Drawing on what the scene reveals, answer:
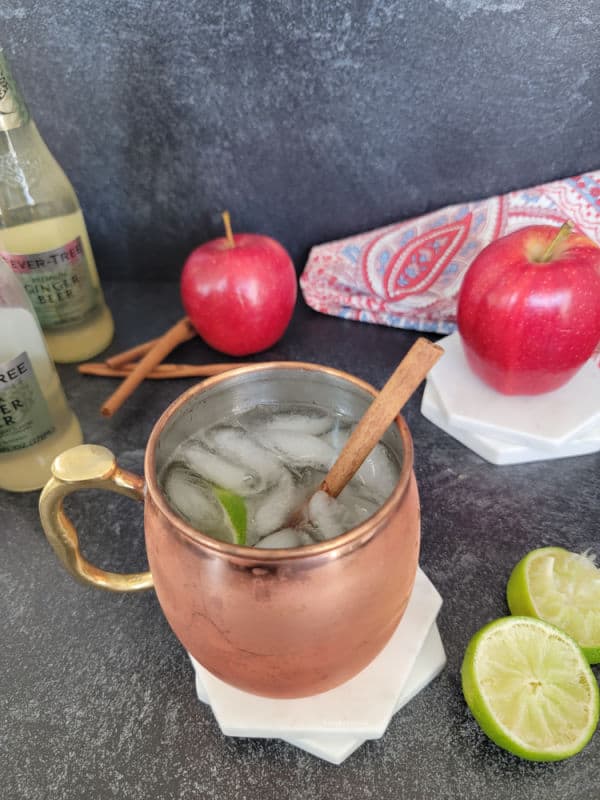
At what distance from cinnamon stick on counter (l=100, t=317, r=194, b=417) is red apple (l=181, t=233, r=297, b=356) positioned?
1.0 inches

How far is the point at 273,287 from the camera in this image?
886 mm

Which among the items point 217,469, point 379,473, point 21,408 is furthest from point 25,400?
point 379,473

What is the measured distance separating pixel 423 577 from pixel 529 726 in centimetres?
14

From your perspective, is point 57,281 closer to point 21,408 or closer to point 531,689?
point 21,408

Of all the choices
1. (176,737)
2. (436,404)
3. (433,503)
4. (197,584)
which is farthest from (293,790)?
(436,404)

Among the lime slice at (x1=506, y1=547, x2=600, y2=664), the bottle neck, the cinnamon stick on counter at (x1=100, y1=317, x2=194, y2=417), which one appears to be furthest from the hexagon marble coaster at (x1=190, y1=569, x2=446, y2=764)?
the bottle neck

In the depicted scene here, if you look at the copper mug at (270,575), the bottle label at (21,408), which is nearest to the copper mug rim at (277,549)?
the copper mug at (270,575)

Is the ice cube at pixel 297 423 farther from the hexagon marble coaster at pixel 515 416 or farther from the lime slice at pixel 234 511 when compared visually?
the hexagon marble coaster at pixel 515 416

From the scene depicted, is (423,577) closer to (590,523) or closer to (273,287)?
(590,523)

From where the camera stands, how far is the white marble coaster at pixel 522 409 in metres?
0.71

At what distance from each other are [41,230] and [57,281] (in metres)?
0.07

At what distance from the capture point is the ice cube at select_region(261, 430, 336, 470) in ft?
1.59

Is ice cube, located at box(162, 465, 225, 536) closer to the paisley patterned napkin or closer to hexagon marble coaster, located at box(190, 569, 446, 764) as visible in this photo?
hexagon marble coaster, located at box(190, 569, 446, 764)

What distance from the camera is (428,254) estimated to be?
927 millimetres
